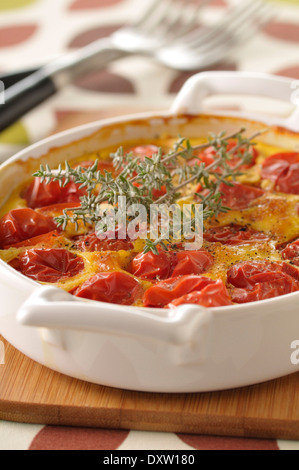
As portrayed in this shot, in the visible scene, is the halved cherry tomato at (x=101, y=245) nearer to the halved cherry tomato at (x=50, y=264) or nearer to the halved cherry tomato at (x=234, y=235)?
the halved cherry tomato at (x=50, y=264)

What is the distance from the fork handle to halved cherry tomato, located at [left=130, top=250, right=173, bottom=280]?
4.27ft

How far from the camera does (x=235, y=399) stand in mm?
1947

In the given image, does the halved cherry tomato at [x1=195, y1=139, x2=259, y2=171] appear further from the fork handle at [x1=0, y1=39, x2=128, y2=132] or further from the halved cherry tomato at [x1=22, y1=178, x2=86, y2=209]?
the fork handle at [x1=0, y1=39, x2=128, y2=132]

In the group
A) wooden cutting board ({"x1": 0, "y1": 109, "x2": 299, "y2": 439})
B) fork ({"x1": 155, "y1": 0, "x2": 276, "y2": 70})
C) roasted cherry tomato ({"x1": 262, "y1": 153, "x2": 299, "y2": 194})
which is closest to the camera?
wooden cutting board ({"x1": 0, "y1": 109, "x2": 299, "y2": 439})

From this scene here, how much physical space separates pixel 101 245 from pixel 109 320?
63 centimetres

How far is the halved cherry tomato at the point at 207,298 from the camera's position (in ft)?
6.24

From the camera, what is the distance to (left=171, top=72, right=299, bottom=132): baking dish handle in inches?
109

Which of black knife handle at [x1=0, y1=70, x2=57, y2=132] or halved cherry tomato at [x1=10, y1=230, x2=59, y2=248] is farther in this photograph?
black knife handle at [x1=0, y1=70, x2=57, y2=132]

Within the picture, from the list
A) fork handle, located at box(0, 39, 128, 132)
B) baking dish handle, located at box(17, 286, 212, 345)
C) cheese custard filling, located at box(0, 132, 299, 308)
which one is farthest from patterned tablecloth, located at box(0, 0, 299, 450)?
baking dish handle, located at box(17, 286, 212, 345)

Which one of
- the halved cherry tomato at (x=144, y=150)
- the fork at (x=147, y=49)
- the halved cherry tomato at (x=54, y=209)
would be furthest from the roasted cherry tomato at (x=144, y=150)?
the fork at (x=147, y=49)
